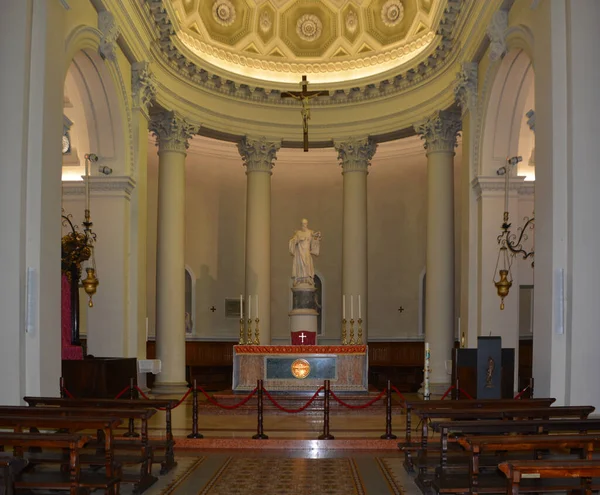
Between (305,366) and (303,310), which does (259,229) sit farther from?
(305,366)

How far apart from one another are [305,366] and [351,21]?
10563mm

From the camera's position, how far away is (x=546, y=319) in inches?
416

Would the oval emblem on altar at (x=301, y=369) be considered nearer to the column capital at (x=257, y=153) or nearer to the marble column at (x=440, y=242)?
the marble column at (x=440, y=242)

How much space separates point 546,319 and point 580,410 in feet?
7.31

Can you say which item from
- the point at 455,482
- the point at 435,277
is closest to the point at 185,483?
the point at 455,482

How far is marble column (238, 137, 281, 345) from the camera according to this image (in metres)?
21.0

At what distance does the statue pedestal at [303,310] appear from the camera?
17.8 metres

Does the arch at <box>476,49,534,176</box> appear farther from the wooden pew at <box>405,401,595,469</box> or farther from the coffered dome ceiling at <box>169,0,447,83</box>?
the wooden pew at <box>405,401,595,469</box>

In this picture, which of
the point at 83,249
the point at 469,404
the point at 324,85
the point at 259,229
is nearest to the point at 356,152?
the point at 324,85

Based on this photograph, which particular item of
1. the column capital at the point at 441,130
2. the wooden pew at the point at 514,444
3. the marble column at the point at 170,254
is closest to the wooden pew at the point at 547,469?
the wooden pew at the point at 514,444

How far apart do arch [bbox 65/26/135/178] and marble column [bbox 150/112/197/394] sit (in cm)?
285

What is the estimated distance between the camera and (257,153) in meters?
21.2

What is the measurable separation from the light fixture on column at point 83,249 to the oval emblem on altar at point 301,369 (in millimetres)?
4441

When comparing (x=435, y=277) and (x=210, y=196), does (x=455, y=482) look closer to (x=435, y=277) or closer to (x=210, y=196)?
(x=435, y=277)
